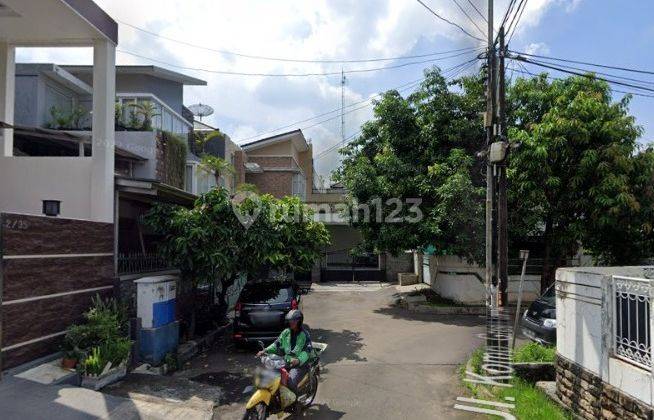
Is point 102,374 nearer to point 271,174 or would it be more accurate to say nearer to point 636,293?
point 636,293

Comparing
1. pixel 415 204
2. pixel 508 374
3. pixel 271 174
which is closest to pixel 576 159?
pixel 415 204

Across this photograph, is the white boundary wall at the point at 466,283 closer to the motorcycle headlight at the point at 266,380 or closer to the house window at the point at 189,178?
the house window at the point at 189,178

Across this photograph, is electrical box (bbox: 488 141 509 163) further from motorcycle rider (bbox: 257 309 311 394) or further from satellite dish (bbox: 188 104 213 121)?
satellite dish (bbox: 188 104 213 121)

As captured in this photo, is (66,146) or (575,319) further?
(66,146)

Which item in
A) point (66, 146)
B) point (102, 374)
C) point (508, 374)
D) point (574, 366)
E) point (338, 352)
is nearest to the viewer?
point (574, 366)

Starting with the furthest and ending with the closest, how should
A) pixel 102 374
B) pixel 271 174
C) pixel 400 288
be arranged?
1. pixel 271 174
2. pixel 400 288
3. pixel 102 374

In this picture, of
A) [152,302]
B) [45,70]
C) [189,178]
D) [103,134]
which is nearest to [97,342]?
[152,302]

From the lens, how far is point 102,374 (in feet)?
23.0

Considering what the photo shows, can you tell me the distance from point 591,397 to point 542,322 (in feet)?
13.5

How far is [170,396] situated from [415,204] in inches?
418

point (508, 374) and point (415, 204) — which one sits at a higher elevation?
point (415, 204)

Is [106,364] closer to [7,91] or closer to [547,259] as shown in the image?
[7,91]

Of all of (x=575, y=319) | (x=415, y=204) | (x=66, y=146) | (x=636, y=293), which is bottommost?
(x=575, y=319)

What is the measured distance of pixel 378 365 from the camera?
30.6 ft
